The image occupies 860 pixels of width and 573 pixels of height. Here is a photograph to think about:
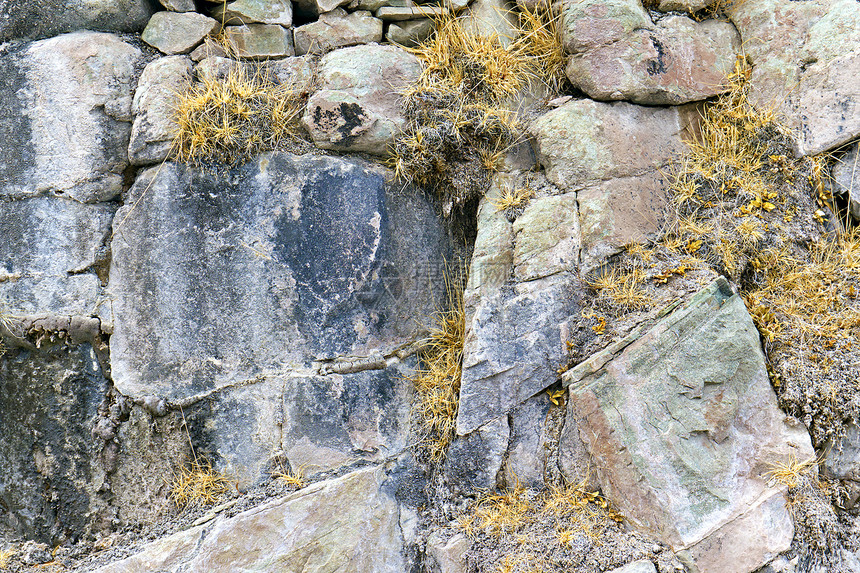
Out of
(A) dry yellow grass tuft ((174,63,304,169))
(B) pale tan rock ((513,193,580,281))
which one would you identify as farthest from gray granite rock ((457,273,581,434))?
(A) dry yellow grass tuft ((174,63,304,169))

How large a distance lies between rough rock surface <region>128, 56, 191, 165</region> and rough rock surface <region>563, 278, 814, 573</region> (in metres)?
2.28

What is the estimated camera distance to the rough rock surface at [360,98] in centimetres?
294

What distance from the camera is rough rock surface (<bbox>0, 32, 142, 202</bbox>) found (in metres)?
2.87

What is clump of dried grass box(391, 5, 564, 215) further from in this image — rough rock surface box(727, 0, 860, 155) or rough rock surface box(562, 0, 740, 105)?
rough rock surface box(727, 0, 860, 155)

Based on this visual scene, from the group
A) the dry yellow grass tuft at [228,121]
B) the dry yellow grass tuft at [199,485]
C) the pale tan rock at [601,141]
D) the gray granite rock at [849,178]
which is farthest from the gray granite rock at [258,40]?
the gray granite rock at [849,178]

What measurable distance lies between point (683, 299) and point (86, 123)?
9.65 ft

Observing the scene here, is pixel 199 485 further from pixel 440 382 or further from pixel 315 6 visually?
pixel 315 6

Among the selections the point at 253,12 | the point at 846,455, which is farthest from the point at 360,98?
the point at 846,455

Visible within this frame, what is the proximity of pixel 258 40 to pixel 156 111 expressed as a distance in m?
0.63

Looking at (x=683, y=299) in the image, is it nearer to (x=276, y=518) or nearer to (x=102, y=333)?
(x=276, y=518)

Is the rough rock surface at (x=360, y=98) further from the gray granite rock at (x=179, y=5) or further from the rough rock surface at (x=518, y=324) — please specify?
the rough rock surface at (x=518, y=324)

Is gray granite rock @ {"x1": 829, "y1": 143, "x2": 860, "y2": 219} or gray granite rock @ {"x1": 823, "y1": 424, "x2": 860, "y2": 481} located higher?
gray granite rock @ {"x1": 829, "y1": 143, "x2": 860, "y2": 219}

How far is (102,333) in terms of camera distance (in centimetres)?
282

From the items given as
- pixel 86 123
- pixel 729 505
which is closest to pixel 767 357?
pixel 729 505
